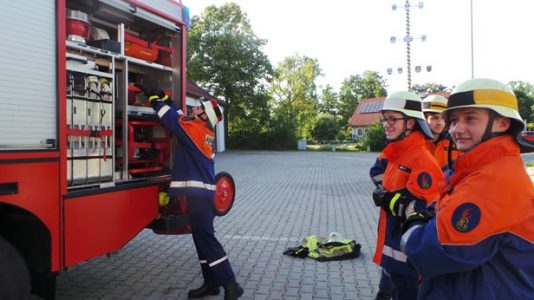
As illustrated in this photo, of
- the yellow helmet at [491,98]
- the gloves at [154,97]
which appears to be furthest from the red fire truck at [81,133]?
the yellow helmet at [491,98]

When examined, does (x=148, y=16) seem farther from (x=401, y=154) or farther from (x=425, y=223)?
(x=425, y=223)

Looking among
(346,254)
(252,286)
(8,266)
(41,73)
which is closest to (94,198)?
(8,266)

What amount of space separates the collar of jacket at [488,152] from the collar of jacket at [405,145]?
4.48ft

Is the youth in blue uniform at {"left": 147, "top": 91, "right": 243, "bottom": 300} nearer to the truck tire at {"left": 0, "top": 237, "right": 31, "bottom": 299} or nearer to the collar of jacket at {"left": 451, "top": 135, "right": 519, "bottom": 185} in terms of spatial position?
the truck tire at {"left": 0, "top": 237, "right": 31, "bottom": 299}

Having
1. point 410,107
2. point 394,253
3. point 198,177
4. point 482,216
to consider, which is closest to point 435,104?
point 410,107

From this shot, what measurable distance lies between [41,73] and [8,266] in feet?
4.29

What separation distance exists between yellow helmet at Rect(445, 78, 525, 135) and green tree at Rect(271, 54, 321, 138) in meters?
59.2

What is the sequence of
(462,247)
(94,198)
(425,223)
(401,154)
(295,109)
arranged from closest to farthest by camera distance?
(462,247) < (425,223) < (401,154) < (94,198) < (295,109)

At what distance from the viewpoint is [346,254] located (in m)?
5.68

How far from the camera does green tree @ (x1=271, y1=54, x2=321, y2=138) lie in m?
61.8

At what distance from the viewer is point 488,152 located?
178 centimetres

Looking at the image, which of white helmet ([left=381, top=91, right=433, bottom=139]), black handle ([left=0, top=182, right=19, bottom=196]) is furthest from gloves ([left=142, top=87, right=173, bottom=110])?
white helmet ([left=381, top=91, right=433, bottom=139])

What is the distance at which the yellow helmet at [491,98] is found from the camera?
1.80m

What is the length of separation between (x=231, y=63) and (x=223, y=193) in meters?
35.4
